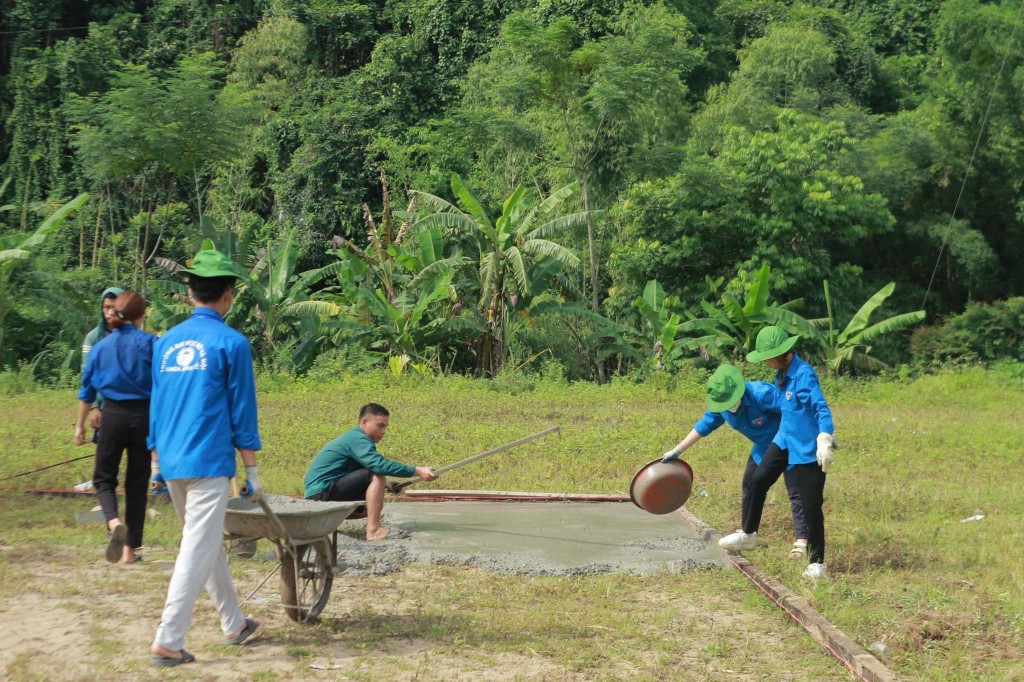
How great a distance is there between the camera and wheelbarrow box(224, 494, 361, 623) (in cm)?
536

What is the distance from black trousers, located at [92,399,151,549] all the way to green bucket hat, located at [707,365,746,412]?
3.84 metres

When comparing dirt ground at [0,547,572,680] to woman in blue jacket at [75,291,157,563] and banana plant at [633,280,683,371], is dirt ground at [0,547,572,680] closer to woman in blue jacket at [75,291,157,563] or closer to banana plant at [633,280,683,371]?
woman in blue jacket at [75,291,157,563]

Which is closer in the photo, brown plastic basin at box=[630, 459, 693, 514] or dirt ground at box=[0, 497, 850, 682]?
dirt ground at box=[0, 497, 850, 682]

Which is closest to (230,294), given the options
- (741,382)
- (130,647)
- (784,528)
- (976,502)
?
(130,647)

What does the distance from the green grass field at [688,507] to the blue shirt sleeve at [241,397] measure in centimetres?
115

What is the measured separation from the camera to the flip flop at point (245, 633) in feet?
17.5

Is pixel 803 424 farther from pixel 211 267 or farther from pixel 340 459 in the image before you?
pixel 211 267

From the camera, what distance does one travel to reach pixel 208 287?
5227 millimetres

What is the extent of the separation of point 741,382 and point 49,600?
4.59 meters

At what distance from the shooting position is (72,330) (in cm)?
1930

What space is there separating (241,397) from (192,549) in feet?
2.47

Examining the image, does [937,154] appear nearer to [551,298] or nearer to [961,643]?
[551,298]

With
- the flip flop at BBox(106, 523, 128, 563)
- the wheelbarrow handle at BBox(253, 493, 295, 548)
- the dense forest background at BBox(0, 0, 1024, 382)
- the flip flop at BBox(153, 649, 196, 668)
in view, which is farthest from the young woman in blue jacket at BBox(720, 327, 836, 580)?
the dense forest background at BBox(0, 0, 1024, 382)

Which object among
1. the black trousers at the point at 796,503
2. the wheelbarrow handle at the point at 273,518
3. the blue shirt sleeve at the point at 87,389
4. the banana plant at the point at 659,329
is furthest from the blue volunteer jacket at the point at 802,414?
the banana plant at the point at 659,329
